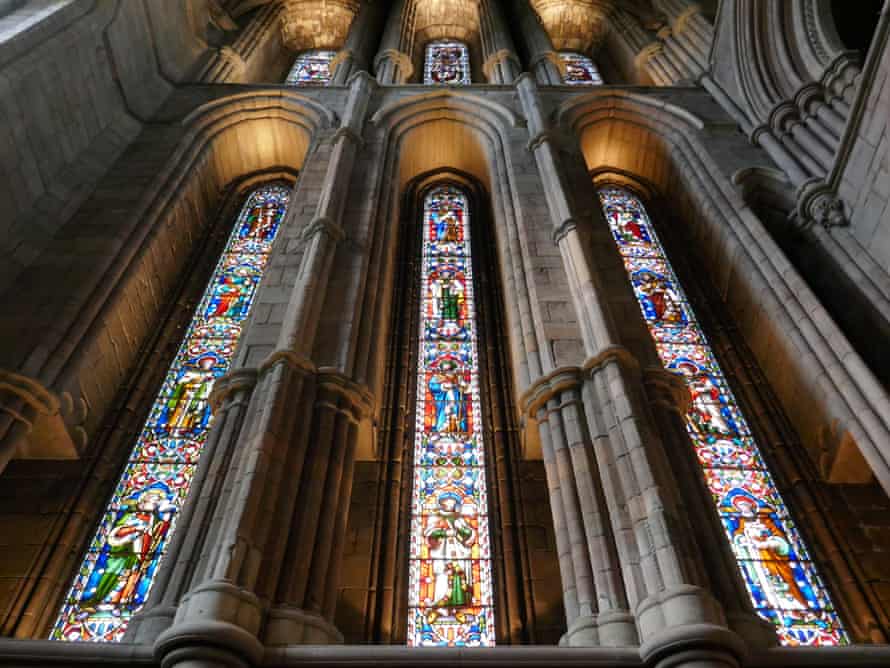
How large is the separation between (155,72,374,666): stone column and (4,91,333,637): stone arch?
1.55 m

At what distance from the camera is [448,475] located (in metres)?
6.69

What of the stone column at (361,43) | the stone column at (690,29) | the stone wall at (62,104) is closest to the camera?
the stone wall at (62,104)

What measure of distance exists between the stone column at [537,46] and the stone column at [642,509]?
20.8ft

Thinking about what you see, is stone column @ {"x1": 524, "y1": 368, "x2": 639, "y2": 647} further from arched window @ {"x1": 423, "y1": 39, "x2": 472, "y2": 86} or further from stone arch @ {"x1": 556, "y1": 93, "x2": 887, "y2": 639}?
arched window @ {"x1": 423, "y1": 39, "x2": 472, "y2": 86}

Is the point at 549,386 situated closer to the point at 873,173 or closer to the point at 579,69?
the point at 873,173

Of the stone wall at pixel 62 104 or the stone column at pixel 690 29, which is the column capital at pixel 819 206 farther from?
the stone wall at pixel 62 104

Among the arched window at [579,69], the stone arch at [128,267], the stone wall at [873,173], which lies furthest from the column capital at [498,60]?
the stone wall at [873,173]

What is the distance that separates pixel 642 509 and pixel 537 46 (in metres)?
11.2

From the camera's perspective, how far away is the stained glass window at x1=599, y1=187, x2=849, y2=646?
5.68m

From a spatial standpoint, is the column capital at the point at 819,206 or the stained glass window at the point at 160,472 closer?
the stained glass window at the point at 160,472

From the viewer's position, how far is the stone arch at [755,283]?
6.09m

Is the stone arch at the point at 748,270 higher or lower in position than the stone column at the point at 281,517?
higher

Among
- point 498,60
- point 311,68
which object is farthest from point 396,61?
point 311,68

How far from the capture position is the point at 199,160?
10180 millimetres
